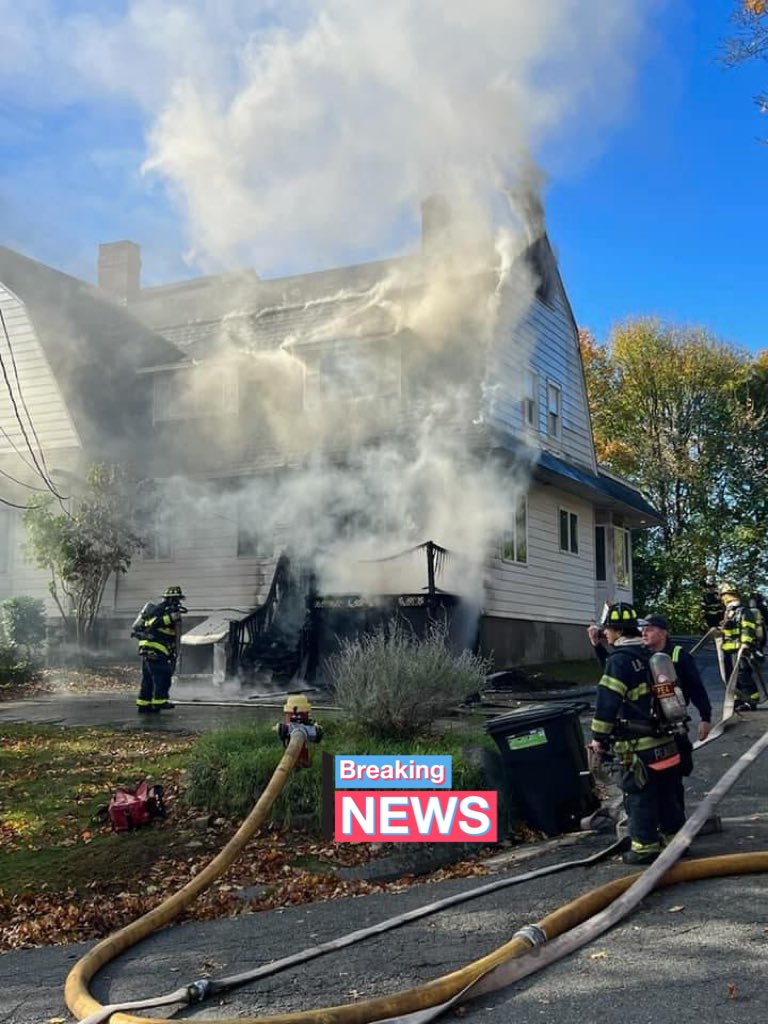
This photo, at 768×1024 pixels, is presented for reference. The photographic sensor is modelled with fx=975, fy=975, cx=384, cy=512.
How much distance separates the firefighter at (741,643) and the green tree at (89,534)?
10.6m

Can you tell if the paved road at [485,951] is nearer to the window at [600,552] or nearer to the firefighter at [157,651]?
the firefighter at [157,651]

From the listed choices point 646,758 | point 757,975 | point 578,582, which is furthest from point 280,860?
point 578,582

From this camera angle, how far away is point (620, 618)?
631cm

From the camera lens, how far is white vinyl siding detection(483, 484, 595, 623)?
696 inches

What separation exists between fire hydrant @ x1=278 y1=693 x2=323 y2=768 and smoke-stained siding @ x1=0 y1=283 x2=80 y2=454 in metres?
13.7

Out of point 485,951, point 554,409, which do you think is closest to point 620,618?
point 485,951

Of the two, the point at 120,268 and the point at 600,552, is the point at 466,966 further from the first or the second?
the point at 120,268

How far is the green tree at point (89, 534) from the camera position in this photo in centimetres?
1753

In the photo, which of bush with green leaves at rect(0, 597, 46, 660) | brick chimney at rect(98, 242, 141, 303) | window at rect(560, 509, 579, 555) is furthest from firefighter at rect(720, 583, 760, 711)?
brick chimney at rect(98, 242, 141, 303)

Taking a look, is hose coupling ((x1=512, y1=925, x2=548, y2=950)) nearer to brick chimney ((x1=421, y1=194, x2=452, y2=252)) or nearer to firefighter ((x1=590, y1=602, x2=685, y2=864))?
firefighter ((x1=590, y1=602, x2=685, y2=864))

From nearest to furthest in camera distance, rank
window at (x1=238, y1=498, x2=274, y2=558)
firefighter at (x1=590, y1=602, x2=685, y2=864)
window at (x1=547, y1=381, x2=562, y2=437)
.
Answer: firefighter at (x1=590, y1=602, x2=685, y2=864) → window at (x1=238, y1=498, x2=274, y2=558) → window at (x1=547, y1=381, x2=562, y2=437)

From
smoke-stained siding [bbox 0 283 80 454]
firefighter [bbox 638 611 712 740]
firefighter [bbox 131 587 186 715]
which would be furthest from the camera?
smoke-stained siding [bbox 0 283 80 454]

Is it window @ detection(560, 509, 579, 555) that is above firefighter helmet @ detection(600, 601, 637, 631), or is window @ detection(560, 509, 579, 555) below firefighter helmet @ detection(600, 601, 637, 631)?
above

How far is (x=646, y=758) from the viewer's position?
5.55m
